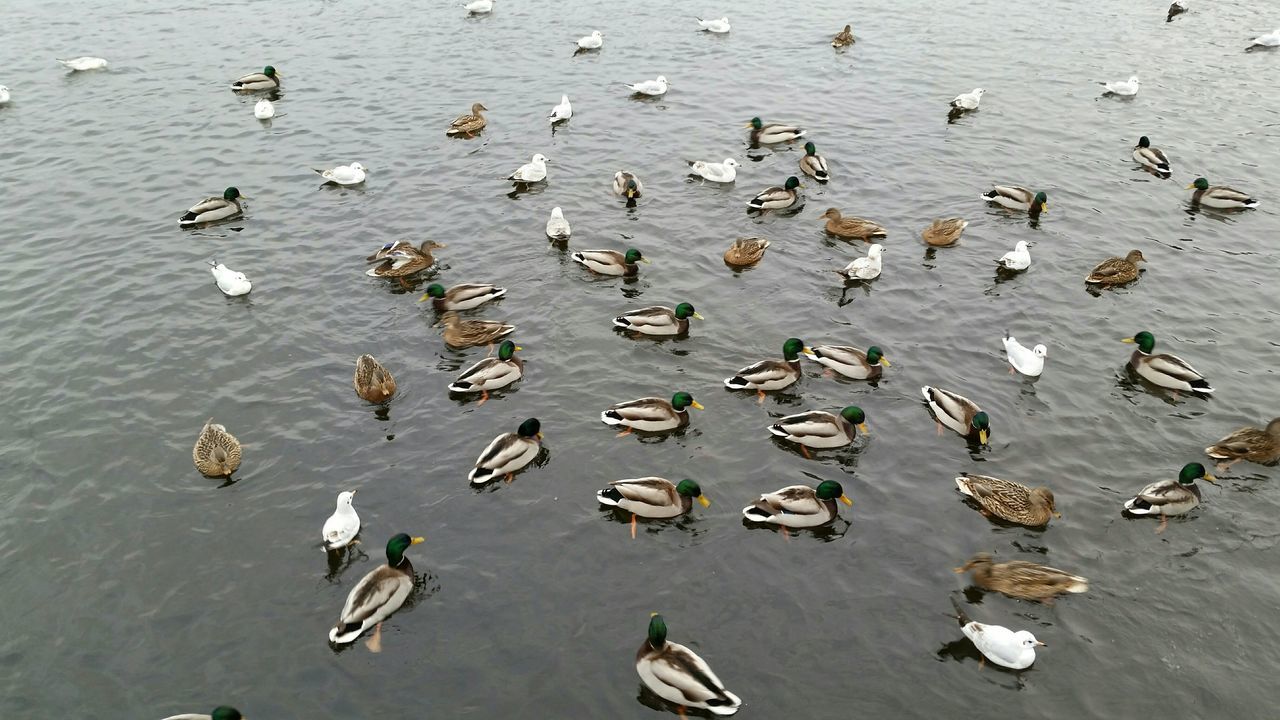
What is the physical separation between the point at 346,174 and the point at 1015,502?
679 inches

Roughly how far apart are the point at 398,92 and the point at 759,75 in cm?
1179

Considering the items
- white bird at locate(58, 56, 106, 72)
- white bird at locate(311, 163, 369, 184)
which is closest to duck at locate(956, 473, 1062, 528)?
white bird at locate(311, 163, 369, 184)

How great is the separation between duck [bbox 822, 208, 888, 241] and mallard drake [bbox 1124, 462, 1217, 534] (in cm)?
859

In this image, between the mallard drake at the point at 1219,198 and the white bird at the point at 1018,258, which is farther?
the mallard drake at the point at 1219,198

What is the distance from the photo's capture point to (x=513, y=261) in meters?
18.9

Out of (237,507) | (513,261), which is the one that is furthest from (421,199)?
(237,507)

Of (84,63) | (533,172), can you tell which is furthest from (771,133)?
(84,63)

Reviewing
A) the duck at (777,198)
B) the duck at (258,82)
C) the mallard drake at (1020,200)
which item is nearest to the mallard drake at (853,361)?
the duck at (777,198)

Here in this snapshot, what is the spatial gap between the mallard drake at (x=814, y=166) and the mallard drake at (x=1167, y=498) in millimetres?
11859

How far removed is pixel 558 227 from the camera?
1933 cm

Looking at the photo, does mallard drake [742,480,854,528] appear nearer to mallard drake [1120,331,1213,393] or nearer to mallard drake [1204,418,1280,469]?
mallard drake [1204,418,1280,469]

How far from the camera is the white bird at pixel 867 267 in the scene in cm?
1788

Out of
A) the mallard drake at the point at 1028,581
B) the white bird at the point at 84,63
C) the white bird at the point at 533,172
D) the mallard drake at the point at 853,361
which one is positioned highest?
the white bird at the point at 533,172

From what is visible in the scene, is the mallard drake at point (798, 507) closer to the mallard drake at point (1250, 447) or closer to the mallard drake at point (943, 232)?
the mallard drake at point (1250, 447)
